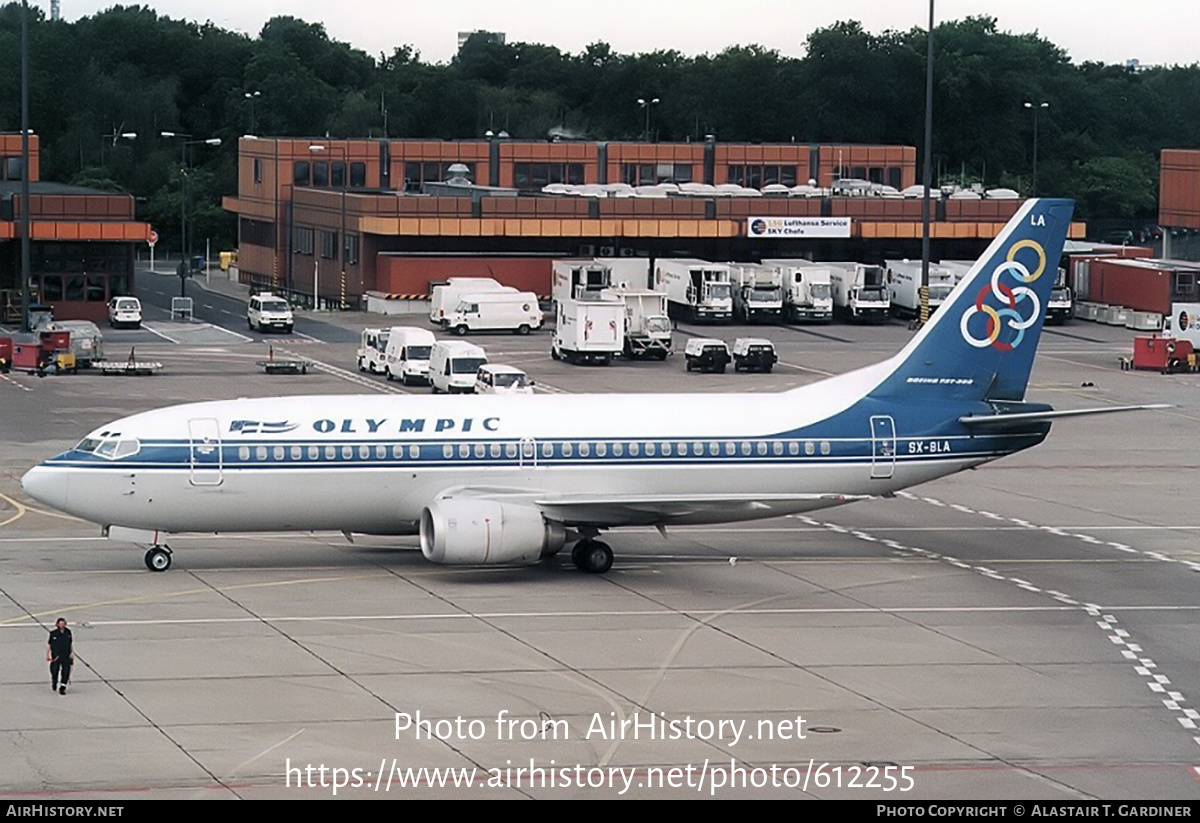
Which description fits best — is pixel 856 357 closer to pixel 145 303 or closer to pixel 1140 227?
pixel 145 303

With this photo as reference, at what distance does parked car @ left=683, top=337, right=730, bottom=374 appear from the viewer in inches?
3585

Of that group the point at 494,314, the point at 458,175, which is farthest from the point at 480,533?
the point at 458,175

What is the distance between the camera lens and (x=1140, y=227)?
196 m

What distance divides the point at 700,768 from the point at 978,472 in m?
35.1

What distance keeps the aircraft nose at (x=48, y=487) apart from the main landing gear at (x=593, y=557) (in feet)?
37.6

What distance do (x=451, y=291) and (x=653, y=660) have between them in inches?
2845

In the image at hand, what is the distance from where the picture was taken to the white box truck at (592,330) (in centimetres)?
9275

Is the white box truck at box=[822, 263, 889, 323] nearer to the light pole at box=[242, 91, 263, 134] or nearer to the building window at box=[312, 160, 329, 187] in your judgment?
the building window at box=[312, 160, 329, 187]

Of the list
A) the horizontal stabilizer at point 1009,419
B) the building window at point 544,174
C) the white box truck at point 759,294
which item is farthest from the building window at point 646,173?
the horizontal stabilizer at point 1009,419

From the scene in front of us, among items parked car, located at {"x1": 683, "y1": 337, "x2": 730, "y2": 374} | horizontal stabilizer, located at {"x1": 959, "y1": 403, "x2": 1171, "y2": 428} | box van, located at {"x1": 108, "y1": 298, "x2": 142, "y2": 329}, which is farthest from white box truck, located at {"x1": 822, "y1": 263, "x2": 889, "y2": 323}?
horizontal stabilizer, located at {"x1": 959, "y1": 403, "x2": 1171, "y2": 428}

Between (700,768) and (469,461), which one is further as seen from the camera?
(469,461)

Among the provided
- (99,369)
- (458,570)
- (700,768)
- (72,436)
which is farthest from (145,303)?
(700,768)

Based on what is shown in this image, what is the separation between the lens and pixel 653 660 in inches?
1481
